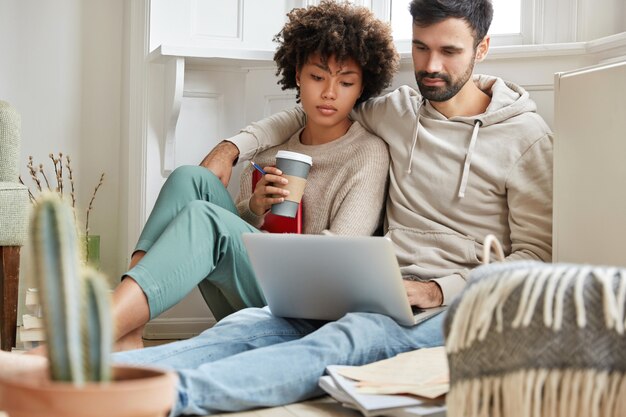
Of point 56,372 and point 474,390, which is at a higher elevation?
point 56,372

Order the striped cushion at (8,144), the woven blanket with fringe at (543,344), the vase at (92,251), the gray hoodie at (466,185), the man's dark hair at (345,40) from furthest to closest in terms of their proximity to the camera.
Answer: the vase at (92,251)
the striped cushion at (8,144)
the man's dark hair at (345,40)
the gray hoodie at (466,185)
the woven blanket with fringe at (543,344)

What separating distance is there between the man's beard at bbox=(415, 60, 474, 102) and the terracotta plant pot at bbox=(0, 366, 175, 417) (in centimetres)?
154

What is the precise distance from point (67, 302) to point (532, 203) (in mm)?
1515

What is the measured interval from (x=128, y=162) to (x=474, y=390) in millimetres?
2150

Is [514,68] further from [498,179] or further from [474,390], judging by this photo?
[474,390]

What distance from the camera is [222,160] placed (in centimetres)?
239

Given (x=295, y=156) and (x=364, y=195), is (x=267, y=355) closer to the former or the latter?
(x=295, y=156)

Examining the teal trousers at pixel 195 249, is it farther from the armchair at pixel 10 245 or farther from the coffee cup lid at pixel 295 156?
the armchair at pixel 10 245

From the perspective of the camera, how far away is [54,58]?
3.21m

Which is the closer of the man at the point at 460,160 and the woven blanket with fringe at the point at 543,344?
the woven blanket with fringe at the point at 543,344

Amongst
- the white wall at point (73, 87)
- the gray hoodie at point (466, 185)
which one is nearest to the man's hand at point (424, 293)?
the gray hoodie at point (466, 185)

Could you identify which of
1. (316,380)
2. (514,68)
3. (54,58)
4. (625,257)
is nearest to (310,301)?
(316,380)

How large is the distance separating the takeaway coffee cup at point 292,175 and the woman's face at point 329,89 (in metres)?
0.26

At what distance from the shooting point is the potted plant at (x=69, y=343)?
687 mm
